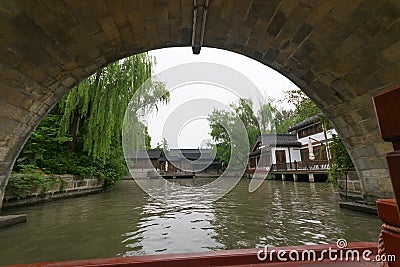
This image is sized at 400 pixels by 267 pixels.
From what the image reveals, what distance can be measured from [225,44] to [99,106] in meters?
6.73

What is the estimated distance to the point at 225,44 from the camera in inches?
139

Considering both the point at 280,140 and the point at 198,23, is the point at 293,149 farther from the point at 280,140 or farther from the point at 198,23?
the point at 198,23

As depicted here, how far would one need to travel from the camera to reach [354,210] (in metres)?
4.49

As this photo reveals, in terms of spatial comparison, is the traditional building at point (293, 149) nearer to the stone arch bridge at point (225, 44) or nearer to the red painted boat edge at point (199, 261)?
the stone arch bridge at point (225, 44)

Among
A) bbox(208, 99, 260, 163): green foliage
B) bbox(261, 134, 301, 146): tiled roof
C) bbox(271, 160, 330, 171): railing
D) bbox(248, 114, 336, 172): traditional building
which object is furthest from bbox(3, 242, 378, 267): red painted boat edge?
bbox(208, 99, 260, 163): green foliage

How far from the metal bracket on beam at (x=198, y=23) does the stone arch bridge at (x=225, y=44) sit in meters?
0.01

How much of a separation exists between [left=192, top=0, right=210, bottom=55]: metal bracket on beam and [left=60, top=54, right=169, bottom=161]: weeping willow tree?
5918 mm

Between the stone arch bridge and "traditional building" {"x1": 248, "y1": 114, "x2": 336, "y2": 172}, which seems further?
"traditional building" {"x1": 248, "y1": 114, "x2": 336, "y2": 172}

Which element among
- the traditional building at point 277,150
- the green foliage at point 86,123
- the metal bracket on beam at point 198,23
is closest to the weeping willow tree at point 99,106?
the green foliage at point 86,123

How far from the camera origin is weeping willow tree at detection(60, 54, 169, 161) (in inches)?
329

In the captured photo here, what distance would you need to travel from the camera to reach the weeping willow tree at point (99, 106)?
329 inches

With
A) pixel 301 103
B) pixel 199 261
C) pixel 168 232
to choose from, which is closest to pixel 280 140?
pixel 301 103

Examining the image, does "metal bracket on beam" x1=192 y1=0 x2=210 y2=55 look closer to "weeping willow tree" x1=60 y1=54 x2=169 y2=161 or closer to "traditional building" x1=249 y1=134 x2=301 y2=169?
"weeping willow tree" x1=60 y1=54 x2=169 y2=161

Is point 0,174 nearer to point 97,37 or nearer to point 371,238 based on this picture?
point 97,37
